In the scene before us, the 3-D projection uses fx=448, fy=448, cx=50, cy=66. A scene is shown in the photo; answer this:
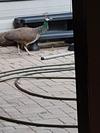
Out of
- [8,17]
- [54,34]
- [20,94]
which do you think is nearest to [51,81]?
[20,94]

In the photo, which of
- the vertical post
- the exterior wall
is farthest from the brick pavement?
the vertical post

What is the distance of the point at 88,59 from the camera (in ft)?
4.74

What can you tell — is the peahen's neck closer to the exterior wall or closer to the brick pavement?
the brick pavement

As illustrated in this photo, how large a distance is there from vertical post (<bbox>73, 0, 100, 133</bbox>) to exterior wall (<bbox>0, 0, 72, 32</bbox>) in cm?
790

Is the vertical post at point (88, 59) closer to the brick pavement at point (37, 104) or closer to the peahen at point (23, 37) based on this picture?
the brick pavement at point (37, 104)

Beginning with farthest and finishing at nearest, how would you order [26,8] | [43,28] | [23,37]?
[26,8] < [43,28] < [23,37]

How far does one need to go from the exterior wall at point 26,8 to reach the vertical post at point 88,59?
7.90 m

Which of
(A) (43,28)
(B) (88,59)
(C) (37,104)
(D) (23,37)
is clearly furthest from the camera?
(A) (43,28)

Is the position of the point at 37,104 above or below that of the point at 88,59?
below

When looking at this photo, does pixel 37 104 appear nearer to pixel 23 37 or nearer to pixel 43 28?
pixel 23 37

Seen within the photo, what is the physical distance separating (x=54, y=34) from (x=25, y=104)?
12.6ft

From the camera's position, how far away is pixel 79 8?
1.44 meters

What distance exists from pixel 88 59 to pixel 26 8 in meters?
8.13

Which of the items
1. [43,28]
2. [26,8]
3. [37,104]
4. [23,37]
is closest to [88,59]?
[37,104]
